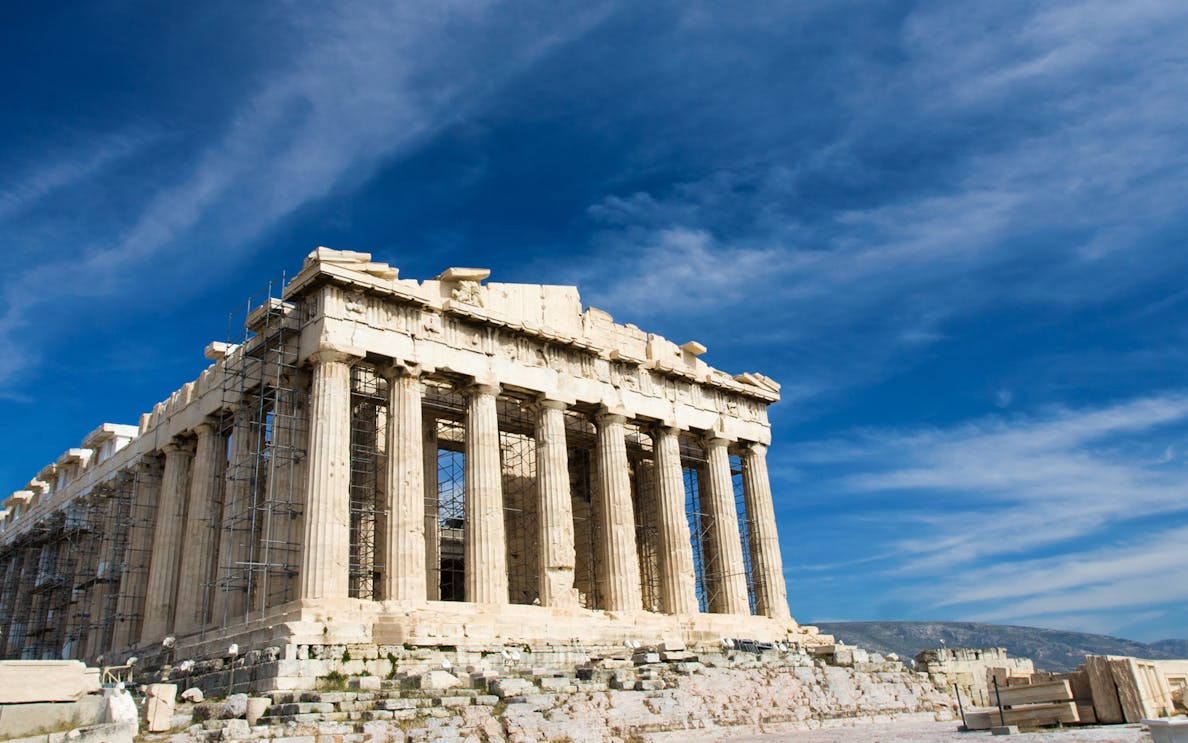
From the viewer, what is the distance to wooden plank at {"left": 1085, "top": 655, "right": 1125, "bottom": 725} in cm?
1246

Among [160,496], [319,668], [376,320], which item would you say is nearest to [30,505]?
[160,496]

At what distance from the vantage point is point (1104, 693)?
12547mm

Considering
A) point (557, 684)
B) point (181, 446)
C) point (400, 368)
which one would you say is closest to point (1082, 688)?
point (557, 684)

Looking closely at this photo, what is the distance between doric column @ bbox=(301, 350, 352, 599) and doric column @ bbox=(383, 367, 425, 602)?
1.15 m

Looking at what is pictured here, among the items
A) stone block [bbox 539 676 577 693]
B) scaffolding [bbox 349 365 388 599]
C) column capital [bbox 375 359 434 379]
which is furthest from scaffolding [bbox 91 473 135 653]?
stone block [bbox 539 676 577 693]

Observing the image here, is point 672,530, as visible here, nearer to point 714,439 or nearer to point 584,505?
point 714,439

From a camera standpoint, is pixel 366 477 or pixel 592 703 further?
pixel 366 477

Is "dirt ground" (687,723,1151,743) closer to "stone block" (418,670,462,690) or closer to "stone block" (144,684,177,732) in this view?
"stone block" (418,670,462,690)

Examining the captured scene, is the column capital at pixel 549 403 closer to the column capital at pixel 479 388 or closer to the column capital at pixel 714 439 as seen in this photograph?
the column capital at pixel 479 388

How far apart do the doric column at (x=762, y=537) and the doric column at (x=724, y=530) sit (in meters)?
0.70

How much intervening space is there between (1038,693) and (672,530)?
1714 centimetres

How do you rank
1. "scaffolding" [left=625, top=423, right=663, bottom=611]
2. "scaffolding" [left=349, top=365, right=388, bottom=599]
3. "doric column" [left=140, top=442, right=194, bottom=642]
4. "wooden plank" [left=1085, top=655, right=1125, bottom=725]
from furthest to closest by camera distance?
"scaffolding" [left=625, top=423, right=663, bottom=611] < "doric column" [left=140, top=442, right=194, bottom=642] < "scaffolding" [left=349, top=365, right=388, bottom=599] < "wooden plank" [left=1085, top=655, right=1125, bottom=725]

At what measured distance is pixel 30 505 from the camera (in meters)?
41.1

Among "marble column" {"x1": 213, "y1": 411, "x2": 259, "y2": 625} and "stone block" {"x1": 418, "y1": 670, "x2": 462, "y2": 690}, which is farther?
"marble column" {"x1": 213, "y1": 411, "x2": 259, "y2": 625}
